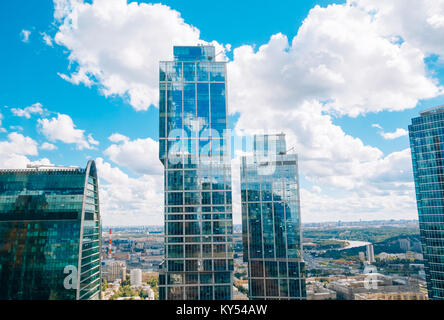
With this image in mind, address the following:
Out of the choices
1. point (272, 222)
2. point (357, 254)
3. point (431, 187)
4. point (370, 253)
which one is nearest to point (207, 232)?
point (272, 222)

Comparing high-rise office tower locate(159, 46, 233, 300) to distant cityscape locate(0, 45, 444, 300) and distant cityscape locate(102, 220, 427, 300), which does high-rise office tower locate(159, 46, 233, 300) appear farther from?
distant cityscape locate(102, 220, 427, 300)

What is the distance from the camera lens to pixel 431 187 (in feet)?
46.5

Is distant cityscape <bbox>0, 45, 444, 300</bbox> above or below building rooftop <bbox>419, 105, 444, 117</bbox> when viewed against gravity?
below

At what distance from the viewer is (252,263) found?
16.8 metres

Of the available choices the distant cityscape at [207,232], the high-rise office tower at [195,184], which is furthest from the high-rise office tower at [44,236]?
the high-rise office tower at [195,184]

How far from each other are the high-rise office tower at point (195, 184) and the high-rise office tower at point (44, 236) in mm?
4097

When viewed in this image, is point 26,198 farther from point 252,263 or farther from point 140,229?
point 252,263

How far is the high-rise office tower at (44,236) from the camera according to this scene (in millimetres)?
9445

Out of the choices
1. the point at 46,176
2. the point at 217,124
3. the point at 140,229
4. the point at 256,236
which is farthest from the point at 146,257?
the point at 256,236

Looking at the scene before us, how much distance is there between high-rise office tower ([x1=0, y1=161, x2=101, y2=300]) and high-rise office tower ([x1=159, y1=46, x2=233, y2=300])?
13.4 feet

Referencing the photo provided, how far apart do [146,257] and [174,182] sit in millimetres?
5854

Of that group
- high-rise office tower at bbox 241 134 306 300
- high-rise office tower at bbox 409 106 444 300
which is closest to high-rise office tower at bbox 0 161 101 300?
high-rise office tower at bbox 241 134 306 300

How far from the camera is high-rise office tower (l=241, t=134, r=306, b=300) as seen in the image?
1648 cm
